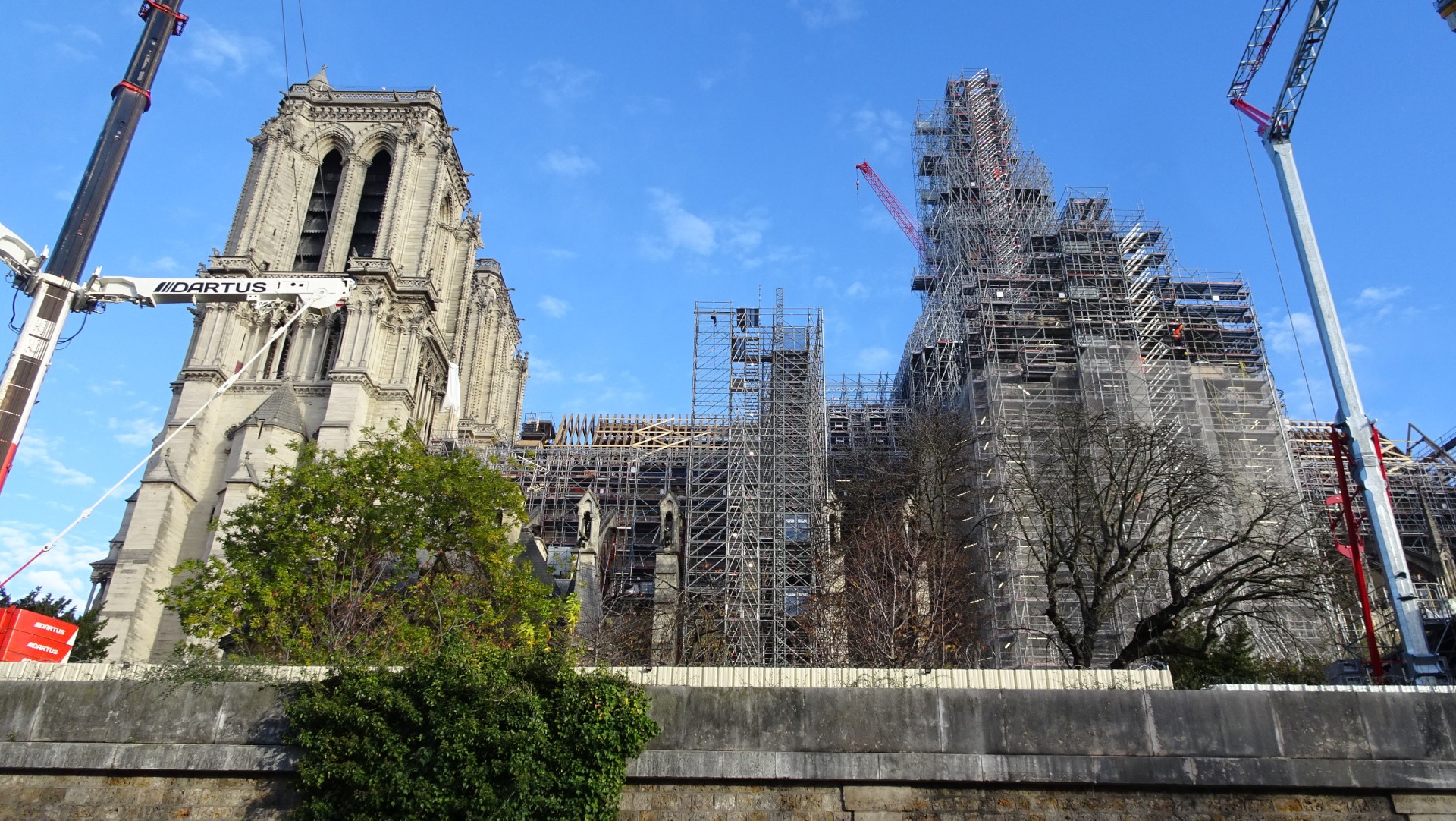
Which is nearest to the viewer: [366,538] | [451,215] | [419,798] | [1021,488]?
[419,798]

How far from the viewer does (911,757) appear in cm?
1084

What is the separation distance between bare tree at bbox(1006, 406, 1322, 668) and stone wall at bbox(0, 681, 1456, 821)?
7701 millimetres

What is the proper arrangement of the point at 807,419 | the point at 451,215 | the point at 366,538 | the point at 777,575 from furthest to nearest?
the point at 451,215
the point at 807,419
the point at 777,575
the point at 366,538

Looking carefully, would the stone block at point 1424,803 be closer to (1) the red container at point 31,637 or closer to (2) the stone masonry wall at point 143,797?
(2) the stone masonry wall at point 143,797

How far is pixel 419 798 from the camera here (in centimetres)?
1009

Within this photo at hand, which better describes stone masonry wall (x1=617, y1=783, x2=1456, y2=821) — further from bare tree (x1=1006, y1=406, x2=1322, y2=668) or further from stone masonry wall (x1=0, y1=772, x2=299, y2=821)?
bare tree (x1=1006, y1=406, x2=1322, y2=668)

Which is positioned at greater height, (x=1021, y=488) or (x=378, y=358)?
(x=378, y=358)

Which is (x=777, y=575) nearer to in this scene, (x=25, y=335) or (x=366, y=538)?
(x=366, y=538)

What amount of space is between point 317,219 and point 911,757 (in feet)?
123

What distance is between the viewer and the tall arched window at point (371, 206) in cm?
4059

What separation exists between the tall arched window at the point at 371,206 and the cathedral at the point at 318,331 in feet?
0.23

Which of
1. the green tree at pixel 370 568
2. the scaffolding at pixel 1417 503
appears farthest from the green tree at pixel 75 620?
the scaffolding at pixel 1417 503

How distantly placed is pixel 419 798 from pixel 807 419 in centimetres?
2446

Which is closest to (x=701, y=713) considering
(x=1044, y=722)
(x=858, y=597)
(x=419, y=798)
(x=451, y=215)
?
(x=419, y=798)
